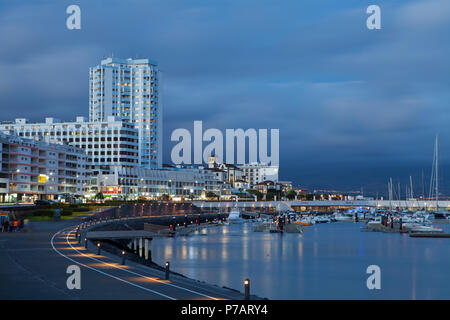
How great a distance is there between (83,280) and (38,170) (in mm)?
140080

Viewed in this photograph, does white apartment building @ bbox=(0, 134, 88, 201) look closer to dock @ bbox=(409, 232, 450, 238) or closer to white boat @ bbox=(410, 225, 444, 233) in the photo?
dock @ bbox=(409, 232, 450, 238)

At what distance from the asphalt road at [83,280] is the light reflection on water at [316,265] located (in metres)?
17.0

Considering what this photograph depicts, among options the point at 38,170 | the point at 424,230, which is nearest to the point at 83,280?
the point at 424,230

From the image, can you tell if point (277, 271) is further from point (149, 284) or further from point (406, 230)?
point (406, 230)

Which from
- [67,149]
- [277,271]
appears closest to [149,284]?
[277,271]

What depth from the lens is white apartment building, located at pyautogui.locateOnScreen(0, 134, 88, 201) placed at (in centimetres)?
14775

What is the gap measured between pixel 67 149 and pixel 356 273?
140m

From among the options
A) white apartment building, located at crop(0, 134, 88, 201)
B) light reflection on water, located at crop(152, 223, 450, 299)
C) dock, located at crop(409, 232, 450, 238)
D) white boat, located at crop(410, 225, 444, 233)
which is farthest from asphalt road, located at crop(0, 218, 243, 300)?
white apartment building, located at crop(0, 134, 88, 201)

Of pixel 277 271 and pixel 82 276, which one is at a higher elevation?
pixel 82 276

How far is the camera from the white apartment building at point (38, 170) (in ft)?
485

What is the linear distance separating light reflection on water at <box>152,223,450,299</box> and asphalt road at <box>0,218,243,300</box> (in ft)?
55.8

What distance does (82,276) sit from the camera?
3300cm

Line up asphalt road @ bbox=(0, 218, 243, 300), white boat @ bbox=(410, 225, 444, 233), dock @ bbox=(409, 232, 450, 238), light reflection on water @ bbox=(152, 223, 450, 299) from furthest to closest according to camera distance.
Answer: white boat @ bbox=(410, 225, 444, 233), dock @ bbox=(409, 232, 450, 238), light reflection on water @ bbox=(152, 223, 450, 299), asphalt road @ bbox=(0, 218, 243, 300)

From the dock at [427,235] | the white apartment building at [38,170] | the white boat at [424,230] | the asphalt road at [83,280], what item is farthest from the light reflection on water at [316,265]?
the white apartment building at [38,170]
